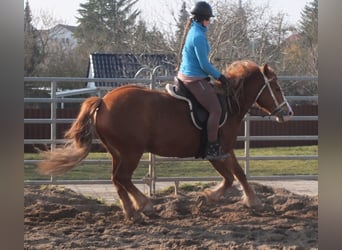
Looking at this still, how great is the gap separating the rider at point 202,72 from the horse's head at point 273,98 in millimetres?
691

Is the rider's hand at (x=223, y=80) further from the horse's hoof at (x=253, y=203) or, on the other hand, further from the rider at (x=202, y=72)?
A: the horse's hoof at (x=253, y=203)

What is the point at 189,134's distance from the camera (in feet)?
22.4

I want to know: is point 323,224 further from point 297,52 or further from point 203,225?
point 297,52

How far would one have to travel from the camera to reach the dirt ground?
5.37m

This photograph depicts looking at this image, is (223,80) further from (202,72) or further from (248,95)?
(248,95)

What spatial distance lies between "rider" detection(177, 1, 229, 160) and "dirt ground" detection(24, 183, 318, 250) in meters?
0.76

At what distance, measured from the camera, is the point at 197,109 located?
670cm

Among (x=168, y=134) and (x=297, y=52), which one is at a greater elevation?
(x=297, y=52)

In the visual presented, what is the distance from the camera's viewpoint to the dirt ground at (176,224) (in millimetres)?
5367

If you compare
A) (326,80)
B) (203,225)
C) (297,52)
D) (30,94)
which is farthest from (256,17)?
(326,80)

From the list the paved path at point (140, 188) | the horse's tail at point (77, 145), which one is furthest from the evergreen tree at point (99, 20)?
the horse's tail at point (77, 145)

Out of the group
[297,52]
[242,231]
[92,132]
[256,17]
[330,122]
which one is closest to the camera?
[330,122]

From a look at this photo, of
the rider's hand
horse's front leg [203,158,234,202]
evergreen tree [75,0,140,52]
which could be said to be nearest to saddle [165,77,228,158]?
the rider's hand

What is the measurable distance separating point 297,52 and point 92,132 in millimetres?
22600
